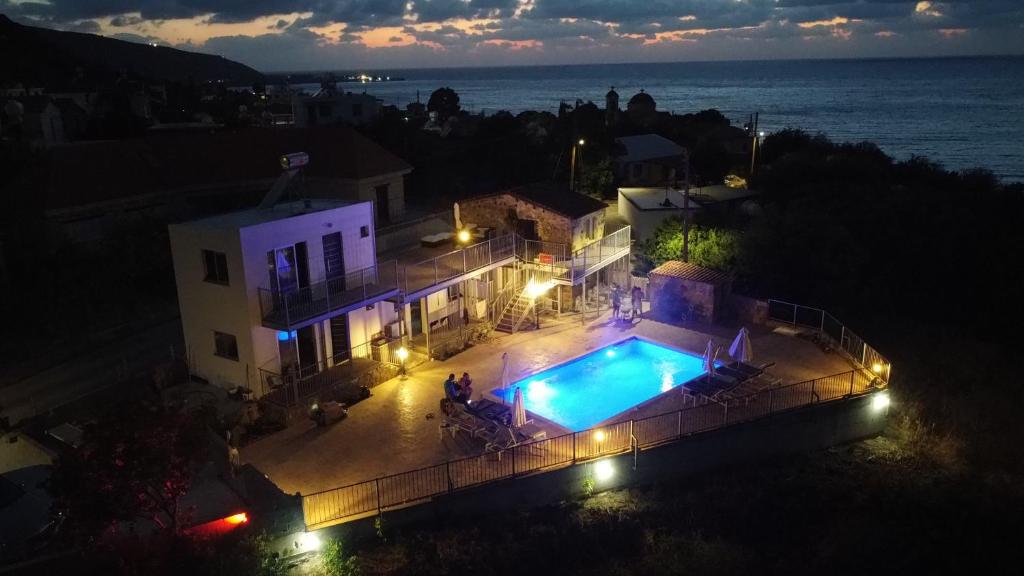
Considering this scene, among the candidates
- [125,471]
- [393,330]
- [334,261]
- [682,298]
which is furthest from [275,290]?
[682,298]

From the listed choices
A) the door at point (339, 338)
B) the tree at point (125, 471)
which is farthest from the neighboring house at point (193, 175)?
the tree at point (125, 471)

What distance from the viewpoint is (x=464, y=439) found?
17656mm

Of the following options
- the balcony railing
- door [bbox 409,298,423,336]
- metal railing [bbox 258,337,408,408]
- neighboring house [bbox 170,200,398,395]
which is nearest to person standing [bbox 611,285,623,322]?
door [bbox 409,298,423,336]

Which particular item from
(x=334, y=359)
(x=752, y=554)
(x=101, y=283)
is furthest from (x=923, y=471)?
(x=101, y=283)

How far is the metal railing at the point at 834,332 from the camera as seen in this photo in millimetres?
20875

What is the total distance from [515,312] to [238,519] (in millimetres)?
13676

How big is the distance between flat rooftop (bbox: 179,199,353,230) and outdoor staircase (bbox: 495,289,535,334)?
7.21m

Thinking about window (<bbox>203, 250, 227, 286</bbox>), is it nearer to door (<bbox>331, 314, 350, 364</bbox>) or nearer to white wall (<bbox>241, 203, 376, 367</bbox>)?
white wall (<bbox>241, 203, 376, 367</bbox>)

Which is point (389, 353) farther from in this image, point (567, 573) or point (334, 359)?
point (567, 573)

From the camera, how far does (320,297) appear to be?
20.8m

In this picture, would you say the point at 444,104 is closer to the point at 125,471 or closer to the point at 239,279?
the point at 239,279

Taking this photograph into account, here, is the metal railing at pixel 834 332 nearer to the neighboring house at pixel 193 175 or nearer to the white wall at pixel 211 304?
the white wall at pixel 211 304

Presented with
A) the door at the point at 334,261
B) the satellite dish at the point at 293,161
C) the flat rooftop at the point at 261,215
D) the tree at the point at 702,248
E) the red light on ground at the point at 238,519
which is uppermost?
the satellite dish at the point at 293,161

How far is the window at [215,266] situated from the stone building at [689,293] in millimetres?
15221
